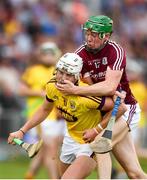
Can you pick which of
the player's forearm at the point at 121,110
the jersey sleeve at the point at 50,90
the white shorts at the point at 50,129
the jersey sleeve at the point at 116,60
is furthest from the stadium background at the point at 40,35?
the jersey sleeve at the point at 116,60

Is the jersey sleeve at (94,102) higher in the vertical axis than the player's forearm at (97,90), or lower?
lower

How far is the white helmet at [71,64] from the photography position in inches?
340

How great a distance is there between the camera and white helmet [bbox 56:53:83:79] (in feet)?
28.3

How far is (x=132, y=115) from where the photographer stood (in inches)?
364

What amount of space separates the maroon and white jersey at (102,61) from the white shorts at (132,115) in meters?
0.51

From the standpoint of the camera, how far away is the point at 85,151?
8.95m

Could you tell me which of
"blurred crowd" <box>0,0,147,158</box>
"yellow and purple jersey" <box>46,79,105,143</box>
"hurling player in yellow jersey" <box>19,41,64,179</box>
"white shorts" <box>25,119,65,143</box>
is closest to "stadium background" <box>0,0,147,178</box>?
"blurred crowd" <box>0,0,147,158</box>

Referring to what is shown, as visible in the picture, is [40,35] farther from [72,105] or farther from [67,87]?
[67,87]

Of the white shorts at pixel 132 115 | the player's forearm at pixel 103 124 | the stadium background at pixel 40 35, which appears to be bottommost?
the stadium background at pixel 40 35

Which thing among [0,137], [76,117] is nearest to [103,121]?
[76,117]

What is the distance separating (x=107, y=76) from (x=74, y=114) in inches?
20.2

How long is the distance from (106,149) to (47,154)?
10.2ft

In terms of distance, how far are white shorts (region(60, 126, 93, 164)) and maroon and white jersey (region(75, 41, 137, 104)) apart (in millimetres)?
687

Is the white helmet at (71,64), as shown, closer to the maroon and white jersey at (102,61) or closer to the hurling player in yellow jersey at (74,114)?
the hurling player in yellow jersey at (74,114)
